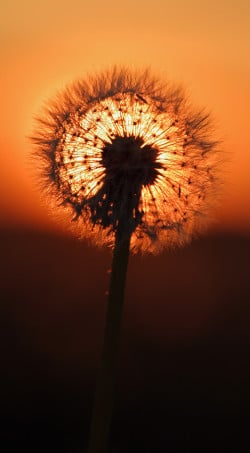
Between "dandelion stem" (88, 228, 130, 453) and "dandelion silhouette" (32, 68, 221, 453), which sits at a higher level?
"dandelion silhouette" (32, 68, 221, 453)

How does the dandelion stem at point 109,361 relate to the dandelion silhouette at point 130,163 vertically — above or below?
below

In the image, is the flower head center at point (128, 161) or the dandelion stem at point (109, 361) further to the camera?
the flower head center at point (128, 161)

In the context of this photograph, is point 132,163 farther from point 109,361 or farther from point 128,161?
point 109,361

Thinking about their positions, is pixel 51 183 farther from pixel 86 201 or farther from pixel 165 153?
pixel 165 153

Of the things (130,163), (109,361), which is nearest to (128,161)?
(130,163)

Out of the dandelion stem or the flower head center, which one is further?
the flower head center

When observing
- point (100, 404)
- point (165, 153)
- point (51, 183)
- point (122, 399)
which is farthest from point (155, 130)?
point (122, 399)
